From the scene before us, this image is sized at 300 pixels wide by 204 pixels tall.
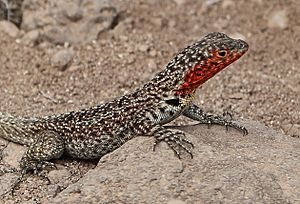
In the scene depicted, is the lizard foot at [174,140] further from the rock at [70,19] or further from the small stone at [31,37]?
the small stone at [31,37]

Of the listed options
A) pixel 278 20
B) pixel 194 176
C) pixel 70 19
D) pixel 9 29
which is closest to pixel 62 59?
pixel 70 19

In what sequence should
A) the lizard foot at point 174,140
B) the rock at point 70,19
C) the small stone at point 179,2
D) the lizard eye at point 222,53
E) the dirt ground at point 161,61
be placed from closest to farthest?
the lizard foot at point 174,140, the lizard eye at point 222,53, the dirt ground at point 161,61, the rock at point 70,19, the small stone at point 179,2

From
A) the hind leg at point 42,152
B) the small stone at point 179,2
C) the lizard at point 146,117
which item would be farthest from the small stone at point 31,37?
the hind leg at point 42,152

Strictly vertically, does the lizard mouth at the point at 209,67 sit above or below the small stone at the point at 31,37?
above

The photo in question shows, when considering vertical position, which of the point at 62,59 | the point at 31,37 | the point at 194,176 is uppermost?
the point at 194,176

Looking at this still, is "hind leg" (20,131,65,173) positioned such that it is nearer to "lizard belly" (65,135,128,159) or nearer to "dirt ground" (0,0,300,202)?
"lizard belly" (65,135,128,159)

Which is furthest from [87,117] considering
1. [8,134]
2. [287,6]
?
[287,6]

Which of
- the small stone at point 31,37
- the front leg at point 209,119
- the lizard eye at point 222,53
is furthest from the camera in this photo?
the small stone at point 31,37

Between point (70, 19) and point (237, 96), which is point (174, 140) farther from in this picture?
point (70, 19)
